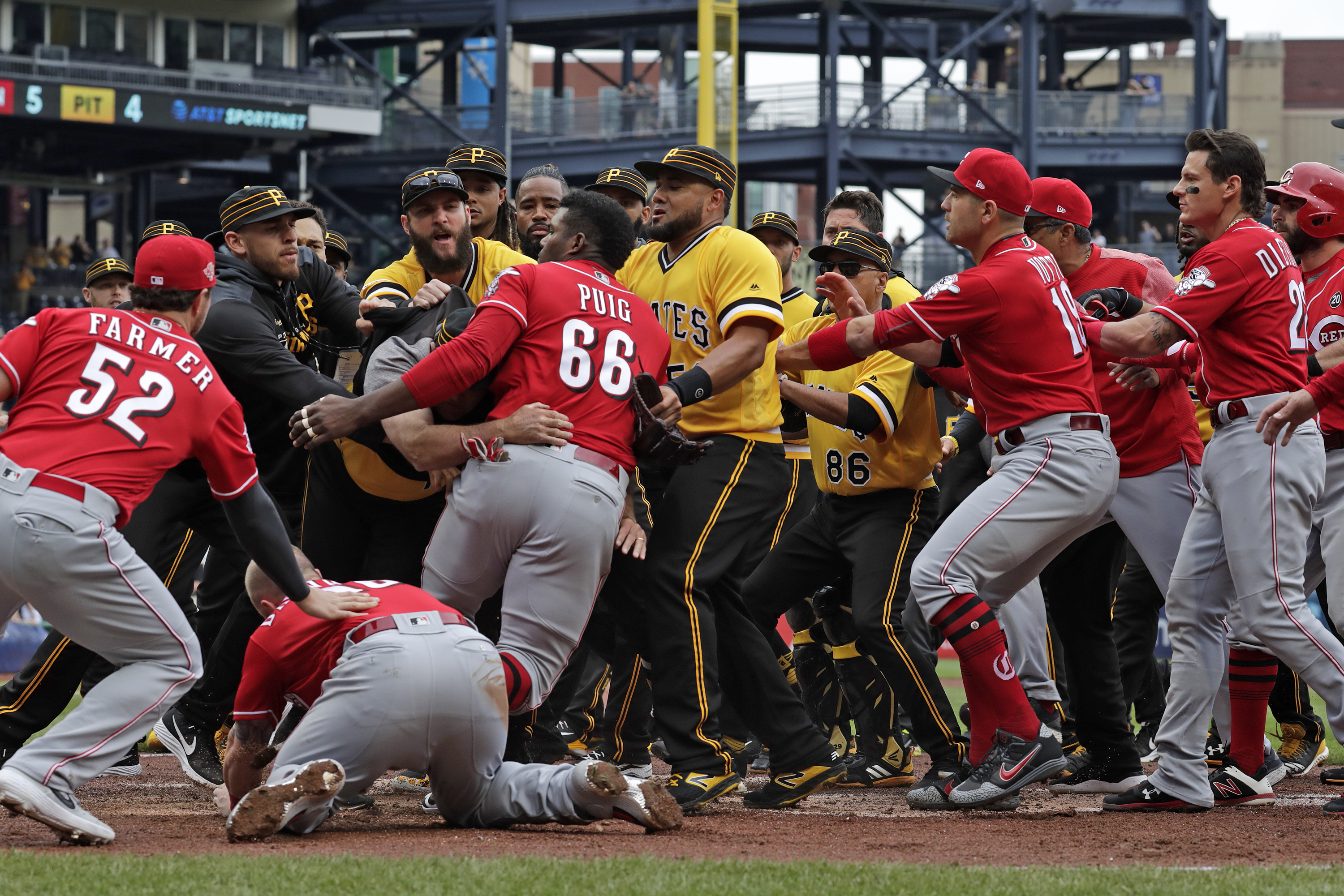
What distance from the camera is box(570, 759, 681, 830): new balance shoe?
475 cm

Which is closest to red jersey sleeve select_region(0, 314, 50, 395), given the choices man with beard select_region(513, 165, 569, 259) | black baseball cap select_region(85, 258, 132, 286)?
man with beard select_region(513, 165, 569, 259)

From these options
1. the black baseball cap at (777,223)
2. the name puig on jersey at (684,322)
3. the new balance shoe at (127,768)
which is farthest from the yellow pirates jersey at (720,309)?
the new balance shoe at (127,768)

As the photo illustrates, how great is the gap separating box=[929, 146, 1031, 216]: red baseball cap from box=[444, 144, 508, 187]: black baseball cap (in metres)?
2.23

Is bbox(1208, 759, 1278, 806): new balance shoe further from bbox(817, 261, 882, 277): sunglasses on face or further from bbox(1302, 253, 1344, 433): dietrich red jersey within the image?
bbox(817, 261, 882, 277): sunglasses on face

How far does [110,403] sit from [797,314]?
4206 mm

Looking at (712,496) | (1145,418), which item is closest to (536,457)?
(712,496)

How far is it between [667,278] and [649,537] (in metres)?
1.03

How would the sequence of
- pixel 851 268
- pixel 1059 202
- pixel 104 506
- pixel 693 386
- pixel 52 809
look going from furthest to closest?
pixel 851 268, pixel 1059 202, pixel 693 386, pixel 104 506, pixel 52 809

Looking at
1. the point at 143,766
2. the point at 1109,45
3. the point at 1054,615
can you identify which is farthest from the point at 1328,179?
the point at 1109,45

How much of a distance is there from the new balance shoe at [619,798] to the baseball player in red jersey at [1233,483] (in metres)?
1.84

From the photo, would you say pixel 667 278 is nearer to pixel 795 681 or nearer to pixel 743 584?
pixel 743 584

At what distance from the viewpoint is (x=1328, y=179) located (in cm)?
620

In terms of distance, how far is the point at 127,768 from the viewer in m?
7.01

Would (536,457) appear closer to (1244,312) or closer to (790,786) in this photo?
(790,786)
